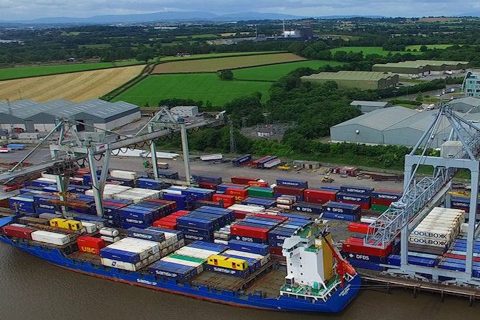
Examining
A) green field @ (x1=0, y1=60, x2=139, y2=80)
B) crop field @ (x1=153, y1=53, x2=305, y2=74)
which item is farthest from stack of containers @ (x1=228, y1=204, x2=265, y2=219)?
green field @ (x1=0, y1=60, x2=139, y2=80)

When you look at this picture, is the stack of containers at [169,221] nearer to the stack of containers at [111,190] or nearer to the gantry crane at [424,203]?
the stack of containers at [111,190]

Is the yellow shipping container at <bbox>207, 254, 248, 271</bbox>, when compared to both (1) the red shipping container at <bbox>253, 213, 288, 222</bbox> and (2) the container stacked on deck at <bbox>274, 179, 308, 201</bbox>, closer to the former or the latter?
(1) the red shipping container at <bbox>253, 213, 288, 222</bbox>

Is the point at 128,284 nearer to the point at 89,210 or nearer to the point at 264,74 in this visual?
the point at 89,210

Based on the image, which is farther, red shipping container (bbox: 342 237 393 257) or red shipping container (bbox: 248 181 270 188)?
red shipping container (bbox: 248 181 270 188)

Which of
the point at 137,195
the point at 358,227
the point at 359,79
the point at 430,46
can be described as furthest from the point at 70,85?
the point at 430,46

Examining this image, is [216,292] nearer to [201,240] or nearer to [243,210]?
[201,240]
